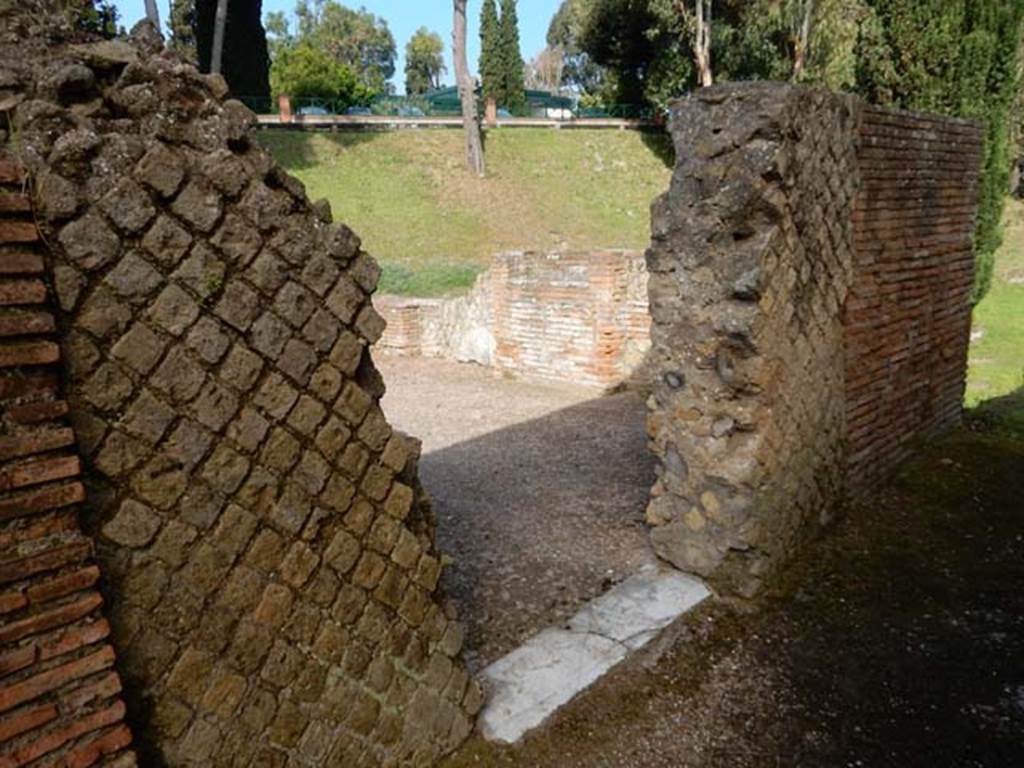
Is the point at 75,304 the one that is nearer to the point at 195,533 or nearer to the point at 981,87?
the point at 195,533

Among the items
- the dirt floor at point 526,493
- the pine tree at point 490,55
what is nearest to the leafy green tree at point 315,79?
the pine tree at point 490,55

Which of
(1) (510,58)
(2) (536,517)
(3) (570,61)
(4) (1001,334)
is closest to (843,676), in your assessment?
(2) (536,517)

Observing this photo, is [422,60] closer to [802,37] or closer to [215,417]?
[802,37]

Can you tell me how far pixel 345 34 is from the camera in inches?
2739

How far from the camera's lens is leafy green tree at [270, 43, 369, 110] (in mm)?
36094

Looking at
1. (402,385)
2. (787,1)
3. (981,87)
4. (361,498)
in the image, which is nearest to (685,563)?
(361,498)

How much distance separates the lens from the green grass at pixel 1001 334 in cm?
964

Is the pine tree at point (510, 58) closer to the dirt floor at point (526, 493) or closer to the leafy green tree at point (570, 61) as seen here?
the leafy green tree at point (570, 61)

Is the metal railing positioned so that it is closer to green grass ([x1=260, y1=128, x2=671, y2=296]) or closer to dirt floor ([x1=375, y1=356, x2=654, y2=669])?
green grass ([x1=260, y1=128, x2=671, y2=296])

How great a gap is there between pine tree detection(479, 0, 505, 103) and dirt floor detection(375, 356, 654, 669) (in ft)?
113

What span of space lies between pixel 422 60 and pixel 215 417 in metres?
80.6

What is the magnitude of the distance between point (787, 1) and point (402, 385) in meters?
20.3

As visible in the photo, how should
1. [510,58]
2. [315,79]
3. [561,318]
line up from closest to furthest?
[561,318], [315,79], [510,58]

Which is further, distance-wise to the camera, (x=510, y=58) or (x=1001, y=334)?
(x=510, y=58)
